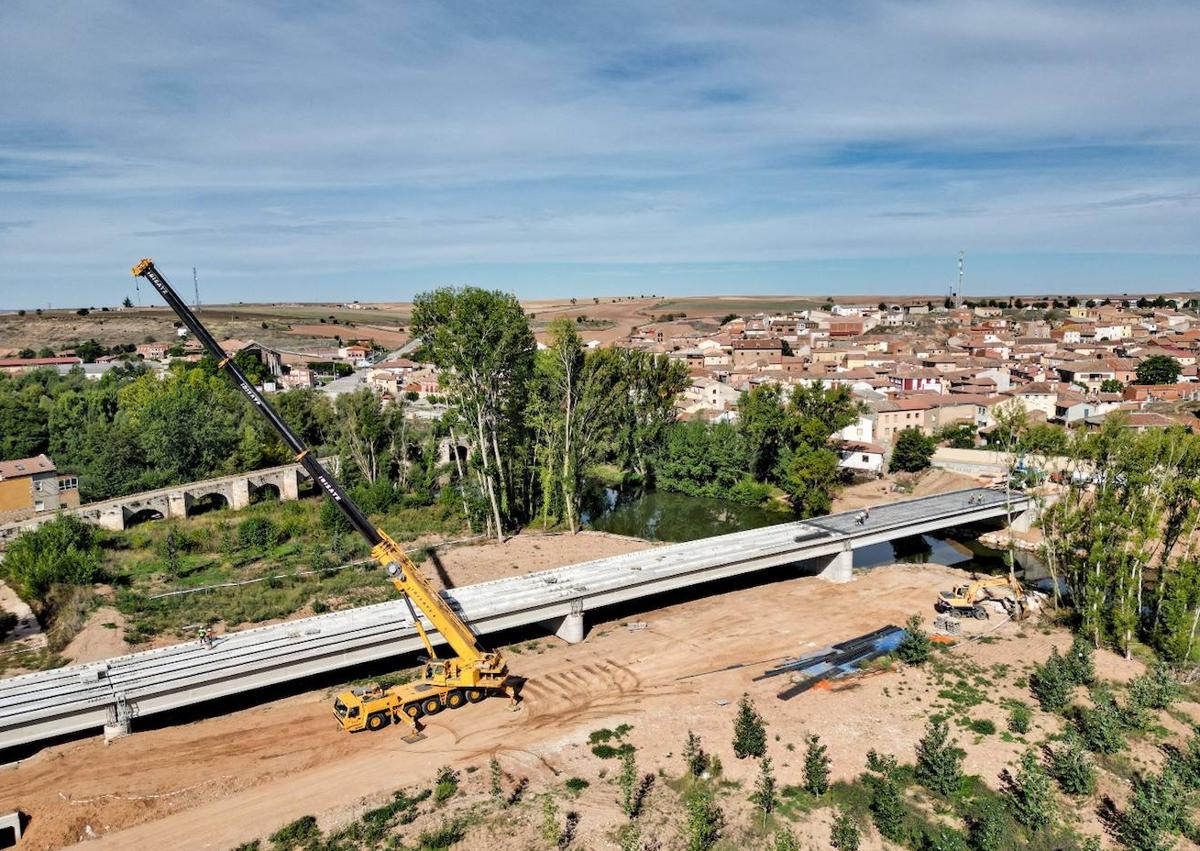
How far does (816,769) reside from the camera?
18.4 m

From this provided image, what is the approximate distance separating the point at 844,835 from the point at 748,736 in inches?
162

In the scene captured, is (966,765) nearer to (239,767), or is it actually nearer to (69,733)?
(239,767)

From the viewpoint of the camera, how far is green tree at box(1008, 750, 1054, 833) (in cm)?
1700

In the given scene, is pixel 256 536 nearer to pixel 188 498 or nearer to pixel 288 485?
pixel 188 498

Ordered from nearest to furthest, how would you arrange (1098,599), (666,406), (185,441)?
1. (1098,599)
2. (185,441)
3. (666,406)

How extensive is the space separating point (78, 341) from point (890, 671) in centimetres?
15483

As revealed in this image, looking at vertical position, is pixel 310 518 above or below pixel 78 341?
below

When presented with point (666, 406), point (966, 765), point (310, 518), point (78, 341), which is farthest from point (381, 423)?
point (78, 341)

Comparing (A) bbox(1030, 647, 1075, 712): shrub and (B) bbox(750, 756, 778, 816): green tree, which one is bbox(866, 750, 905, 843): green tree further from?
(A) bbox(1030, 647, 1075, 712): shrub

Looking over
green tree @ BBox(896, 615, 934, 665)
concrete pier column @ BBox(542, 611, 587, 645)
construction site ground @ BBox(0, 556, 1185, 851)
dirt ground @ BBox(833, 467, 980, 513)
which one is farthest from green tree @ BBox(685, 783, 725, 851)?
dirt ground @ BBox(833, 467, 980, 513)

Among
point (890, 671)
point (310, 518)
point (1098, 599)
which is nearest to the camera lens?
point (890, 671)

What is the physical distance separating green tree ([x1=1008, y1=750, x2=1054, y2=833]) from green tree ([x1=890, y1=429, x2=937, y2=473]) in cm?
3882

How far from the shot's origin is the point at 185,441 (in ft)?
165

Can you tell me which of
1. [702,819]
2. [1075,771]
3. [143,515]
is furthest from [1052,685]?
[143,515]
